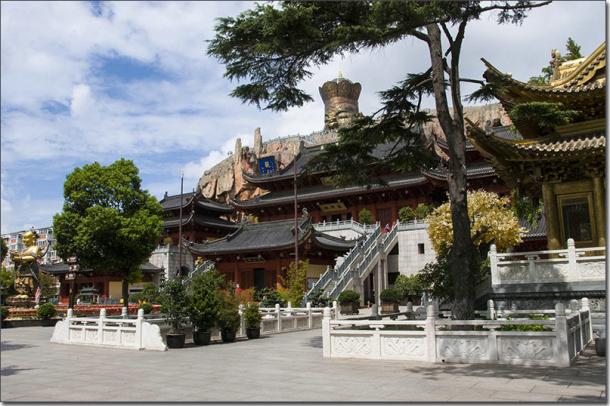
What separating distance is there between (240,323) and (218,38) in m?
10.2

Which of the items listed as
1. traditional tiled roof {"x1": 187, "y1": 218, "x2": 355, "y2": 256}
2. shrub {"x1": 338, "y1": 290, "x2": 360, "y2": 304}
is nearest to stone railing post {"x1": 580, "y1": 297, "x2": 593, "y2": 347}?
shrub {"x1": 338, "y1": 290, "x2": 360, "y2": 304}

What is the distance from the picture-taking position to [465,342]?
1053 centimetres

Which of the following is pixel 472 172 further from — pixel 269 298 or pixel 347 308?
pixel 269 298

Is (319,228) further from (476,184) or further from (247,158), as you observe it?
(247,158)

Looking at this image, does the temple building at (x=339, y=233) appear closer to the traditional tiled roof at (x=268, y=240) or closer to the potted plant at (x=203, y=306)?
the traditional tiled roof at (x=268, y=240)

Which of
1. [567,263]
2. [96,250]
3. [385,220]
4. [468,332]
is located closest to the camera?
[468,332]

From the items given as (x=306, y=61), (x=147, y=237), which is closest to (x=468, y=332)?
(x=306, y=61)

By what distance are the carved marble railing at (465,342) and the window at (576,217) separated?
409 cm

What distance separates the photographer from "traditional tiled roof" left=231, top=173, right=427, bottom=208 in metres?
39.7

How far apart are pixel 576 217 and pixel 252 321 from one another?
10642mm

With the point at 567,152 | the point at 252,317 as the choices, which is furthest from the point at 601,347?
the point at 252,317

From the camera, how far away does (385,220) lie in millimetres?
42125

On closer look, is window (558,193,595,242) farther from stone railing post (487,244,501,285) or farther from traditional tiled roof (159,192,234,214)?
traditional tiled roof (159,192,234,214)

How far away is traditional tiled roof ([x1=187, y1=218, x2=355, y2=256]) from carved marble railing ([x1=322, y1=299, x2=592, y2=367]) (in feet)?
66.3
